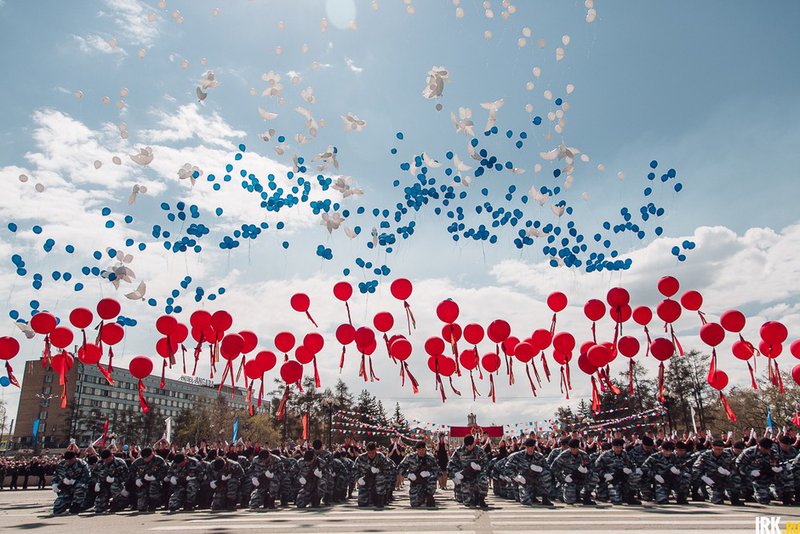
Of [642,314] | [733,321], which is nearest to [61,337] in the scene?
[642,314]

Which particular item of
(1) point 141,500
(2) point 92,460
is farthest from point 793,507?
(2) point 92,460

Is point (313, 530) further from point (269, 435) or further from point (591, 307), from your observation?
point (269, 435)

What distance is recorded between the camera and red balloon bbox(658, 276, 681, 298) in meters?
13.8

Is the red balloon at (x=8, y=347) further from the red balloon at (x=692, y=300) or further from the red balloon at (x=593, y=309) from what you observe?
the red balloon at (x=692, y=300)

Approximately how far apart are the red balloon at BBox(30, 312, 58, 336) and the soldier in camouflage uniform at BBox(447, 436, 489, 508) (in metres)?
10.2

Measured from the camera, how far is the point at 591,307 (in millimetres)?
13969

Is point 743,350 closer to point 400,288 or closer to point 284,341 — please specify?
point 400,288

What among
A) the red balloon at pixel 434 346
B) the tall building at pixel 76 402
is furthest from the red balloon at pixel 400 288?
the tall building at pixel 76 402

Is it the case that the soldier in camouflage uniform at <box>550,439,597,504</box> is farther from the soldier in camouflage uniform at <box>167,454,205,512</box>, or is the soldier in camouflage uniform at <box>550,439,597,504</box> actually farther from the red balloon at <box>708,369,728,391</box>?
the soldier in camouflage uniform at <box>167,454,205,512</box>

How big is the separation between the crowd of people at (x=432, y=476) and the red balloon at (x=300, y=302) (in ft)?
12.7

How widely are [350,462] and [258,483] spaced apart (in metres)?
2.90

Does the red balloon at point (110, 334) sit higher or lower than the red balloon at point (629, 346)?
higher

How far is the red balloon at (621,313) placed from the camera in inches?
551

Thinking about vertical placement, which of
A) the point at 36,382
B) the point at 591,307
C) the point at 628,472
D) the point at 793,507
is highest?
the point at 36,382
